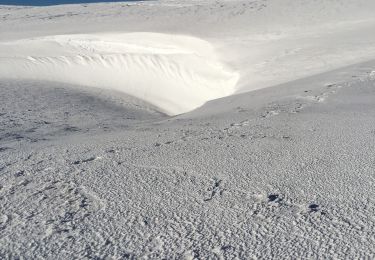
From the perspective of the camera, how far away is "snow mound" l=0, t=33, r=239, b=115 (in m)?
8.83

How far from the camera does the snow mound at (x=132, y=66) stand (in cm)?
883

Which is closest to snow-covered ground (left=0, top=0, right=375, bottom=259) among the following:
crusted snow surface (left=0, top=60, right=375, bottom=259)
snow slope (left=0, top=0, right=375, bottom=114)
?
crusted snow surface (left=0, top=60, right=375, bottom=259)

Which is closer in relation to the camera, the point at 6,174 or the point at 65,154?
the point at 6,174

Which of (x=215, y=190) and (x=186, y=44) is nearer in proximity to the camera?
(x=215, y=190)

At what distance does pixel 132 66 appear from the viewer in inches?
416

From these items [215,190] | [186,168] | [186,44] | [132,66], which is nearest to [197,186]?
[215,190]

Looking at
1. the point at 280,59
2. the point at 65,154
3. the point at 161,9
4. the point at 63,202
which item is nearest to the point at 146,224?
the point at 63,202

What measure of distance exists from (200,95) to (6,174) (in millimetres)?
6062

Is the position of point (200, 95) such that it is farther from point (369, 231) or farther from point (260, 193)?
point (369, 231)

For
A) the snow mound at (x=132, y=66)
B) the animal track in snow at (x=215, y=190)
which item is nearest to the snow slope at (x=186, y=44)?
the snow mound at (x=132, y=66)

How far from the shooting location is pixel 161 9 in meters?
18.2

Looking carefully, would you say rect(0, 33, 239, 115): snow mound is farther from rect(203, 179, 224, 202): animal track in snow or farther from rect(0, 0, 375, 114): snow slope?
rect(203, 179, 224, 202): animal track in snow

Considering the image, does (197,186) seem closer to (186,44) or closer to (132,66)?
(132,66)

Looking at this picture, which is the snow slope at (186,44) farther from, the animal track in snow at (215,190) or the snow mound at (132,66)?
the animal track in snow at (215,190)
